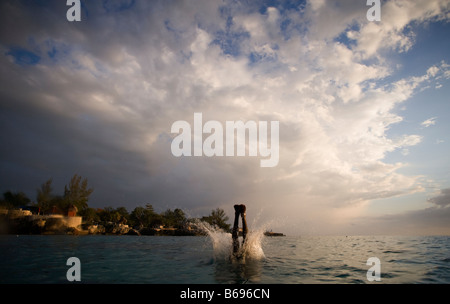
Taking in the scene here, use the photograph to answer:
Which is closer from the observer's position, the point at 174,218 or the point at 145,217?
the point at 145,217

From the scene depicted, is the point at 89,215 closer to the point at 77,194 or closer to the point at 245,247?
the point at 77,194

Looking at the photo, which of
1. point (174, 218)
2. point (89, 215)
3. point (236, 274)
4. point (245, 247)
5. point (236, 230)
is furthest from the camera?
point (174, 218)

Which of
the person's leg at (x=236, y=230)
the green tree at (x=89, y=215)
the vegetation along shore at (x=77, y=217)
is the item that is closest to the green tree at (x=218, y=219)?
the vegetation along shore at (x=77, y=217)

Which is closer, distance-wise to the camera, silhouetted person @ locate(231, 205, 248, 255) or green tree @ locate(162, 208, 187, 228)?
silhouetted person @ locate(231, 205, 248, 255)

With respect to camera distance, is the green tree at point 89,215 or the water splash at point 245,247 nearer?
the water splash at point 245,247

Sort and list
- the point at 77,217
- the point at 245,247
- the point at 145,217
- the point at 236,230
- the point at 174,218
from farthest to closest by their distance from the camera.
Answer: the point at 174,218
the point at 145,217
the point at 77,217
the point at 245,247
the point at 236,230

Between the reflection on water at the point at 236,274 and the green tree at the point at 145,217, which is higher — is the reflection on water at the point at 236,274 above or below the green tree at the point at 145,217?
above

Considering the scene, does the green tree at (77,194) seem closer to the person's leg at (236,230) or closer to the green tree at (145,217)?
the green tree at (145,217)

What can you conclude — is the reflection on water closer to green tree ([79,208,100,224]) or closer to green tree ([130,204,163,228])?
green tree ([79,208,100,224])

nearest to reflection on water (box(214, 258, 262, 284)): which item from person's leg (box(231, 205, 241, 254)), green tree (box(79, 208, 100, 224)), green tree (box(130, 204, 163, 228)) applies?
person's leg (box(231, 205, 241, 254))

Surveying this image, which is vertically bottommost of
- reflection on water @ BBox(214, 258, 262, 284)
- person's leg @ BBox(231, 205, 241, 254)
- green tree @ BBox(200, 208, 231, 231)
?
green tree @ BBox(200, 208, 231, 231)

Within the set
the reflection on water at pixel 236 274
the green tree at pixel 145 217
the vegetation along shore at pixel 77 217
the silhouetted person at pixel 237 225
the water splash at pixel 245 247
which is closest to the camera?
the reflection on water at pixel 236 274

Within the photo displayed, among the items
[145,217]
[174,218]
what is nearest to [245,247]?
[145,217]
